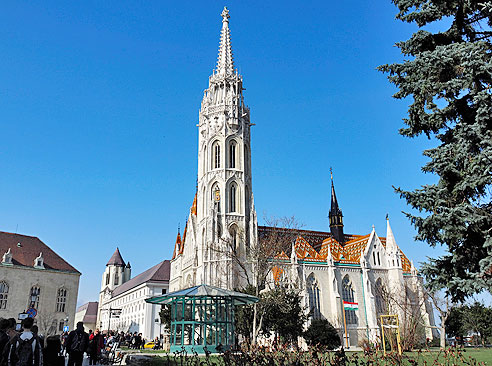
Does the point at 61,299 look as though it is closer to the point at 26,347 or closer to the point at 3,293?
the point at 3,293

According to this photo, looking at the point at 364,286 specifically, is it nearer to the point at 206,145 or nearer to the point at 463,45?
the point at 206,145

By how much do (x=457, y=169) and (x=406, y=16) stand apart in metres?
4.57

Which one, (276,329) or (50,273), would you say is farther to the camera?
(50,273)

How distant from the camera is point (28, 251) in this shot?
45594mm

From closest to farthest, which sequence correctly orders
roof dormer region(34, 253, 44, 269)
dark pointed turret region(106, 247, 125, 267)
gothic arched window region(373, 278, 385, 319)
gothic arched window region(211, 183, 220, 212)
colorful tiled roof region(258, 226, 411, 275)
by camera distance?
roof dormer region(34, 253, 44, 269)
gothic arched window region(211, 183, 220, 212)
colorful tiled roof region(258, 226, 411, 275)
gothic arched window region(373, 278, 385, 319)
dark pointed turret region(106, 247, 125, 267)

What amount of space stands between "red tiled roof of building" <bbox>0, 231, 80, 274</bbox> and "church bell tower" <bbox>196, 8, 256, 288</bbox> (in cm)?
1621

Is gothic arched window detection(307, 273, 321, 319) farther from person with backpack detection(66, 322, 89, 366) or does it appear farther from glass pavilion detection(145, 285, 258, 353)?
person with backpack detection(66, 322, 89, 366)

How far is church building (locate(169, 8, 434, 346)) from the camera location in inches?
1738

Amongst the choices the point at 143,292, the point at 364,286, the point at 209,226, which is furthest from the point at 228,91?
the point at 143,292

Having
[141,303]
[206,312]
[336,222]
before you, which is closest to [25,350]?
[206,312]

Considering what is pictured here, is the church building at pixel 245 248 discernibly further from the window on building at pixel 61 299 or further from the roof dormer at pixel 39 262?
the roof dormer at pixel 39 262

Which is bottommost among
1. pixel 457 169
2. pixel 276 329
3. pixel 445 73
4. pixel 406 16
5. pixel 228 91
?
pixel 276 329

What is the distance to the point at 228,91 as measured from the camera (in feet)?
171

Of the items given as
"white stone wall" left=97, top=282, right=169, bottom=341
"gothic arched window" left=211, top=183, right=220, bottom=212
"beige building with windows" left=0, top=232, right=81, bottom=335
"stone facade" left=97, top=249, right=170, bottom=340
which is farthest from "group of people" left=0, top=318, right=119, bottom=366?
"white stone wall" left=97, top=282, right=169, bottom=341
